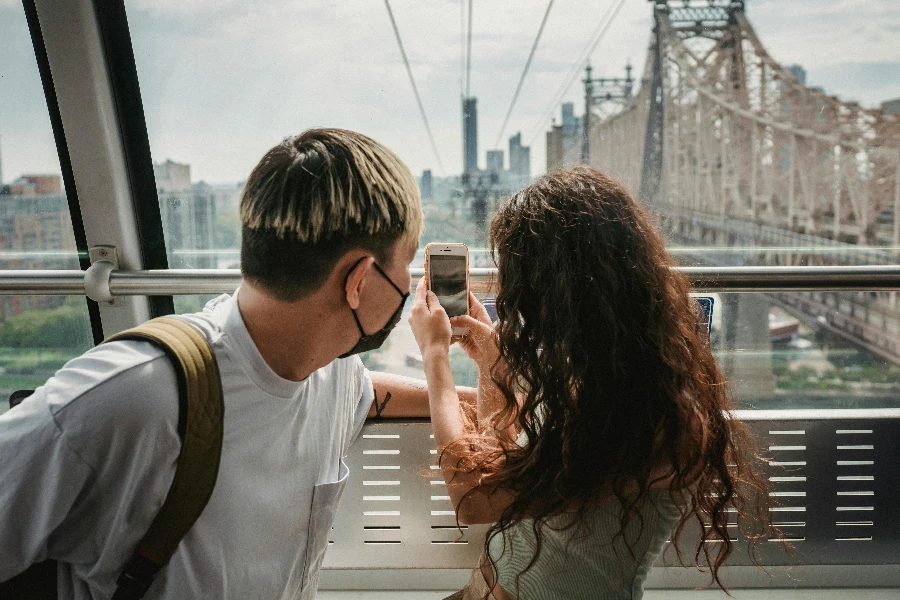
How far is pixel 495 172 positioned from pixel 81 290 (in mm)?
1090

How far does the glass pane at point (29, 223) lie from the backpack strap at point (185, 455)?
1.29 meters

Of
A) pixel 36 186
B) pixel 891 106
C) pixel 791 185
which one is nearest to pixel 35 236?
pixel 36 186

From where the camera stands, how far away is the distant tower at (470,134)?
200cm

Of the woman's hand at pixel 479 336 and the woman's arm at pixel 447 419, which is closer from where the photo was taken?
the woman's arm at pixel 447 419

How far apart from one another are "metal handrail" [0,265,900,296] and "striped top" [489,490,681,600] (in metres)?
0.48

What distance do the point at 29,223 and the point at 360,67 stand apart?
1.08 m

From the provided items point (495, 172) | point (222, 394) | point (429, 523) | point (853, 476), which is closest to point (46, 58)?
point (495, 172)

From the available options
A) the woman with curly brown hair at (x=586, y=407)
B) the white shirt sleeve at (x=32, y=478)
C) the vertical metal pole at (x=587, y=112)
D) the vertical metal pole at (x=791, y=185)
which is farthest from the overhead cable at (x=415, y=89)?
the white shirt sleeve at (x=32, y=478)

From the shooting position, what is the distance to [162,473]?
95cm

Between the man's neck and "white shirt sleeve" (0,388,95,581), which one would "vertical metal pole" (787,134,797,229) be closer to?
the man's neck

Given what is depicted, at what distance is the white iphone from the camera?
137 centimetres

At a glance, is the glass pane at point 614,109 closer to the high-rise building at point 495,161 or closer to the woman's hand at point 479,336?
the high-rise building at point 495,161

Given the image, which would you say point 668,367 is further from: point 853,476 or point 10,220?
point 10,220

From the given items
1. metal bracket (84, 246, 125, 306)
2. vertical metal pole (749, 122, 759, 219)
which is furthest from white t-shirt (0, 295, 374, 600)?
vertical metal pole (749, 122, 759, 219)
